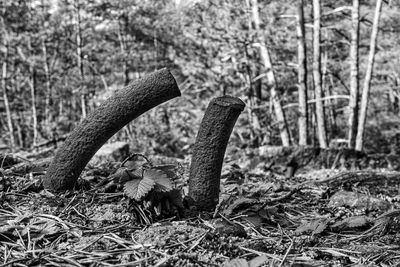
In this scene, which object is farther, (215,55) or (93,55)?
(93,55)

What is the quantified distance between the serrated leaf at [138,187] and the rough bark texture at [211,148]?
0.30 metres

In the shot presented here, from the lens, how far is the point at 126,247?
1.57m

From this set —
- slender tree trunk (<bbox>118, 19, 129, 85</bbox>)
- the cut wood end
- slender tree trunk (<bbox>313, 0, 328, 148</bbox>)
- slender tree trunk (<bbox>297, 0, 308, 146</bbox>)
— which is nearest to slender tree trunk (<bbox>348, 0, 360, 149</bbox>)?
slender tree trunk (<bbox>313, 0, 328, 148</bbox>)

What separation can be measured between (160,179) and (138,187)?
0.12 metres

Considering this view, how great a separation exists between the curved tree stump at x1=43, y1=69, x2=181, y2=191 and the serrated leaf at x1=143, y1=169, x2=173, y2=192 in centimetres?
34

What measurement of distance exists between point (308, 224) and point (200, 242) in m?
0.65

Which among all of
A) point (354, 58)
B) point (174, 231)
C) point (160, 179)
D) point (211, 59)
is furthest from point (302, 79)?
point (174, 231)

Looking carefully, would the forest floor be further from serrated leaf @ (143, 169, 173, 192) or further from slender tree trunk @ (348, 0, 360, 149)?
slender tree trunk @ (348, 0, 360, 149)

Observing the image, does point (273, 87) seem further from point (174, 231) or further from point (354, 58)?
point (174, 231)

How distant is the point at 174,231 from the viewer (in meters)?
1.71

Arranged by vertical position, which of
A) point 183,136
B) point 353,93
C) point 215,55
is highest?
point 215,55

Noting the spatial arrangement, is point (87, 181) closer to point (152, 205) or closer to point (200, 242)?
point (152, 205)

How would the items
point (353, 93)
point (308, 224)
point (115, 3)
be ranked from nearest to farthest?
point (308, 224)
point (353, 93)
point (115, 3)

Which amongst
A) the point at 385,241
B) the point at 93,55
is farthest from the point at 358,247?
the point at 93,55
